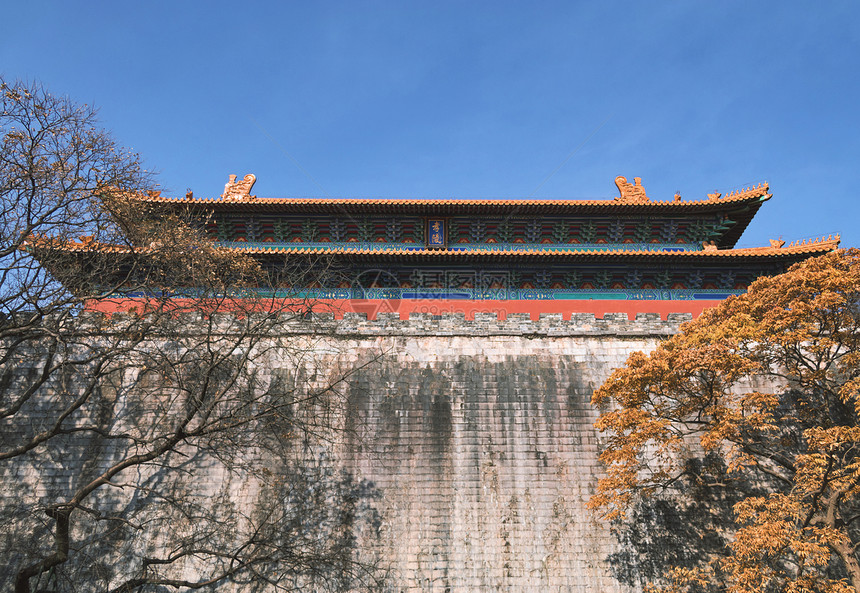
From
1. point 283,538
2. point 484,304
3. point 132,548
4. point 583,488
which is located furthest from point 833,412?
point 132,548

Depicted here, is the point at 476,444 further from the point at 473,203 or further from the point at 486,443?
the point at 473,203

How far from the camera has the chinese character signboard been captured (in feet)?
52.7

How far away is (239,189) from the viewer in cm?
1628

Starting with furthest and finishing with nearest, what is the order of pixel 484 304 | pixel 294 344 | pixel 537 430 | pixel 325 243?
pixel 325 243 < pixel 484 304 < pixel 294 344 < pixel 537 430

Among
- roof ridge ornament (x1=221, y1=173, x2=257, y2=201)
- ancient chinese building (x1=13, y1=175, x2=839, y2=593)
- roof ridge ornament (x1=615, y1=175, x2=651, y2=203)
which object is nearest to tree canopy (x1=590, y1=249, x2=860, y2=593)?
ancient chinese building (x1=13, y1=175, x2=839, y2=593)

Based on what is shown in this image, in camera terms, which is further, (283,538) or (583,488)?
(583,488)

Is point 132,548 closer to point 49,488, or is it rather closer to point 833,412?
point 49,488

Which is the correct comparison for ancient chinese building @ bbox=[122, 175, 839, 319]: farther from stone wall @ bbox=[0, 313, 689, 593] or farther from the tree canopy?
the tree canopy

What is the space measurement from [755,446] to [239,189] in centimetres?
1453

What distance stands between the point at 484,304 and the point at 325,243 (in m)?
5.42

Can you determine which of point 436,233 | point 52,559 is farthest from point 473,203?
point 52,559

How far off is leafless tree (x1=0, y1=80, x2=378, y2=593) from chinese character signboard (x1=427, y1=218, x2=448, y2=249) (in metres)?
5.79

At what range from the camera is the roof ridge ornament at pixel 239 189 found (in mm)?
15875

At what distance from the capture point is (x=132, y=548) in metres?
9.34
